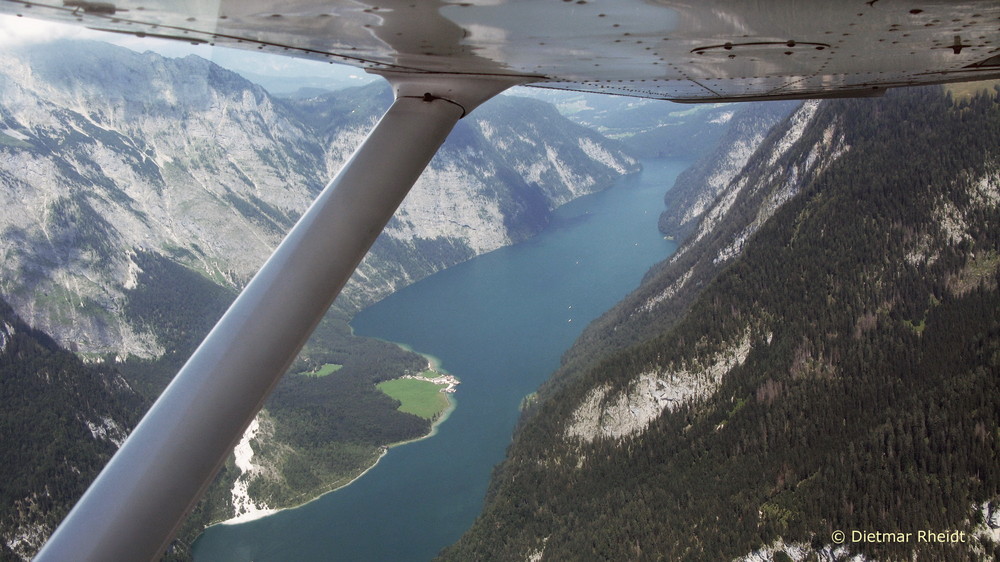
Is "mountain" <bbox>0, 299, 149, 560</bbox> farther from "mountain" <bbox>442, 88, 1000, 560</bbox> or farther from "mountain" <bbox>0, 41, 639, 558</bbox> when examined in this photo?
"mountain" <bbox>442, 88, 1000, 560</bbox>

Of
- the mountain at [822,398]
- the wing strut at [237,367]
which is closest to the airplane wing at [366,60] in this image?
the wing strut at [237,367]

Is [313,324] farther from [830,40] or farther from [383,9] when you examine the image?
[830,40]

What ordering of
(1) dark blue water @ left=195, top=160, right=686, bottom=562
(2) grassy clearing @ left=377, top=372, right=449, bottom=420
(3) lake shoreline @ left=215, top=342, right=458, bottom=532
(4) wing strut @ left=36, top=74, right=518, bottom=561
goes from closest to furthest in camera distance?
(4) wing strut @ left=36, top=74, right=518, bottom=561 < (1) dark blue water @ left=195, top=160, right=686, bottom=562 < (3) lake shoreline @ left=215, top=342, right=458, bottom=532 < (2) grassy clearing @ left=377, top=372, right=449, bottom=420

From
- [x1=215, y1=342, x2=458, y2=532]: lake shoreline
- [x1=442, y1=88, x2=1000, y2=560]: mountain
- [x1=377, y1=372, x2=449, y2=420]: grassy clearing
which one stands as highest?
[x1=442, y1=88, x2=1000, y2=560]: mountain

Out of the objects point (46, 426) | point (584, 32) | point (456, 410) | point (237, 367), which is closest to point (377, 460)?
point (456, 410)

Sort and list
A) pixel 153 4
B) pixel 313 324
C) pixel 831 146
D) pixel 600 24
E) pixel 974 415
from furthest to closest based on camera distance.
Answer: pixel 831 146
pixel 974 415
pixel 313 324
pixel 600 24
pixel 153 4

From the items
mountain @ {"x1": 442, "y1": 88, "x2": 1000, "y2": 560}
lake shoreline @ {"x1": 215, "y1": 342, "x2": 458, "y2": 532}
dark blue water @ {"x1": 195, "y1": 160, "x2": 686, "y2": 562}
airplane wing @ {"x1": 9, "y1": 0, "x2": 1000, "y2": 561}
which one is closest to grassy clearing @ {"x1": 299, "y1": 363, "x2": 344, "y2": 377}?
dark blue water @ {"x1": 195, "y1": 160, "x2": 686, "y2": 562}

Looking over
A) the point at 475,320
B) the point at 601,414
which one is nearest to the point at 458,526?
the point at 601,414

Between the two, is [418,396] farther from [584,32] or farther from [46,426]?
[584,32]
